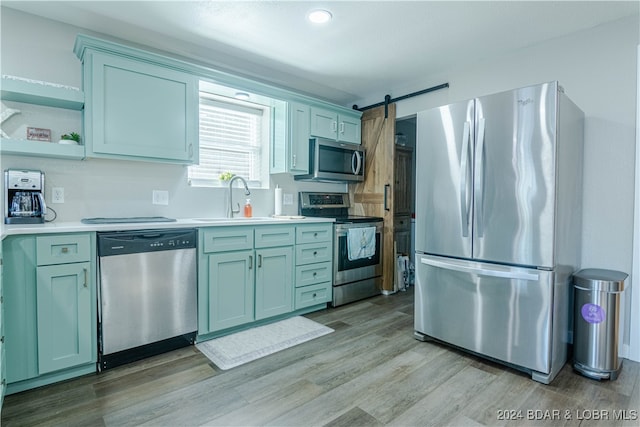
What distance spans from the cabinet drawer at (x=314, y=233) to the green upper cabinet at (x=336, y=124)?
106 centimetres

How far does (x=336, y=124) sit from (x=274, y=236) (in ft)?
5.47

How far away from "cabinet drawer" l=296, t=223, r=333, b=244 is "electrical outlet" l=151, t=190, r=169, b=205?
3.97 ft

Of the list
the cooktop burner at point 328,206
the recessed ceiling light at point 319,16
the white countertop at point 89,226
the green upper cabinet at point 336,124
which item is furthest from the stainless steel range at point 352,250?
the recessed ceiling light at point 319,16

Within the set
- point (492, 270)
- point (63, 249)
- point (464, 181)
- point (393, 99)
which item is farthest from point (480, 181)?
Result: point (63, 249)

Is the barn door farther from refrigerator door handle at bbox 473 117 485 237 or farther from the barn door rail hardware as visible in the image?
refrigerator door handle at bbox 473 117 485 237

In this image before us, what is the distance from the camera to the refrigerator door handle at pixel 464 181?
7.70 feet

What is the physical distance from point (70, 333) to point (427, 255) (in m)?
2.52

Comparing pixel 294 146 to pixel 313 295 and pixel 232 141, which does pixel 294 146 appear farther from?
pixel 313 295

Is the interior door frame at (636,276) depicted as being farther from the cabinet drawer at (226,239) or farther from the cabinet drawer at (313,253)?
the cabinet drawer at (226,239)

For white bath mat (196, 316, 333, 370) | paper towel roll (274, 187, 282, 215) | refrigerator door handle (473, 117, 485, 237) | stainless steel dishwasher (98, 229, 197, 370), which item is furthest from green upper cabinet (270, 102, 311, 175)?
refrigerator door handle (473, 117, 485, 237)

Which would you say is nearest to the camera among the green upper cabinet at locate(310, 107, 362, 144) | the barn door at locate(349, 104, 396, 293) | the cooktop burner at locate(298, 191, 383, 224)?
the green upper cabinet at locate(310, 107, 362, 144)

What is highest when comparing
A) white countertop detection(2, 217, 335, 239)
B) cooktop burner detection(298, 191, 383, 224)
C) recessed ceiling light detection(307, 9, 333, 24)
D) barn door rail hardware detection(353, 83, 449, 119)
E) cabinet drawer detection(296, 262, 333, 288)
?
recessed ceiling light detection(307, 9, 333, 24)

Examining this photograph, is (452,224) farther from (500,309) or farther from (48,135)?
(48,135)

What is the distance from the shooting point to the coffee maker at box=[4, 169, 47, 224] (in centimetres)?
214
